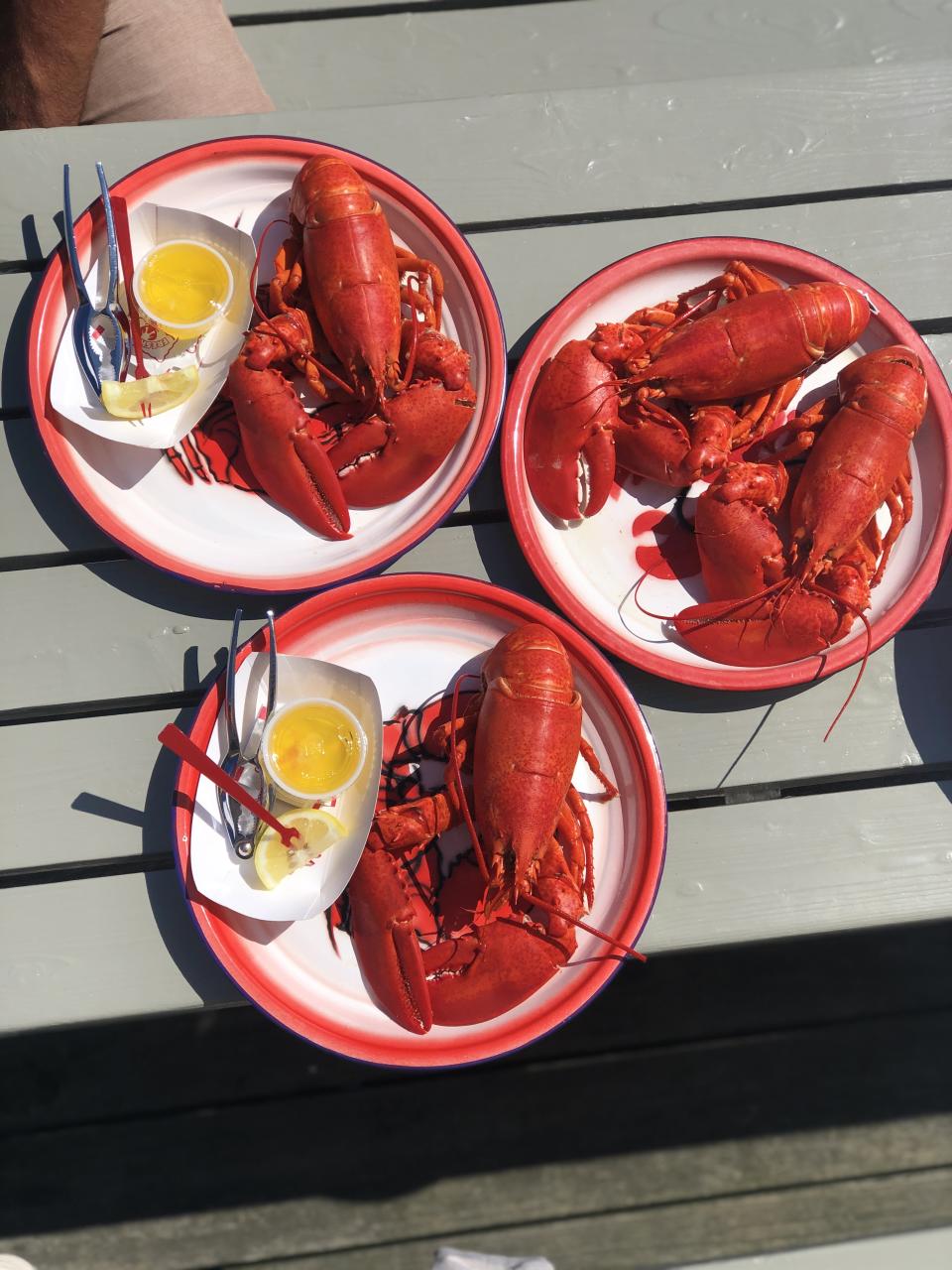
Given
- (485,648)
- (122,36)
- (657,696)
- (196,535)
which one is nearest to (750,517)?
(657,696)

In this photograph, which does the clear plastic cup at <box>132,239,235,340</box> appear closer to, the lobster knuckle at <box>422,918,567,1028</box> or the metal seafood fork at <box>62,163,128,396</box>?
the metal seafood fork at <box>62,163,128,396</box>

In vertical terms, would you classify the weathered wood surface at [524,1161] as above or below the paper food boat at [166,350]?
below

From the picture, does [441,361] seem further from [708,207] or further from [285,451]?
[708,207]

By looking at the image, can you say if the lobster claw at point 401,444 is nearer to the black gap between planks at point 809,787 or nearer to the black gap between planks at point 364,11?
the black gap between planks at point 809,787

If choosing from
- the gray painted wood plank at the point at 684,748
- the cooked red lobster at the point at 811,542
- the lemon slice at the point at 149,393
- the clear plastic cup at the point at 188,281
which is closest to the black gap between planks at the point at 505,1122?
the gray painted wood plank at the point at 684,748

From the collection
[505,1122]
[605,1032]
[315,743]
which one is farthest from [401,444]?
[505,1122]

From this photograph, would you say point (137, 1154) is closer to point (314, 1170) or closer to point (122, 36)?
point (314, 1170)
